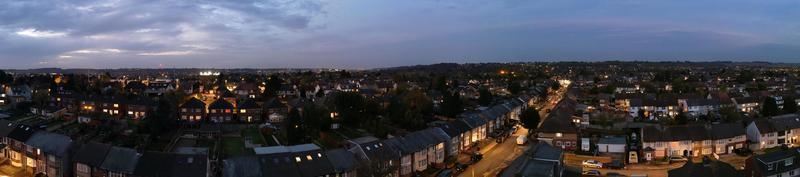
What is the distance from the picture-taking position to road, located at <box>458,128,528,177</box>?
22294mm

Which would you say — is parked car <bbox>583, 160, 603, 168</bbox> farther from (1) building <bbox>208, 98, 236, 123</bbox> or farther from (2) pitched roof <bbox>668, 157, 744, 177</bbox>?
(1) building <bbox>208, 98, 236, 123</bbox>

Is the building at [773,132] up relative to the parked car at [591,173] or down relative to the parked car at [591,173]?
up

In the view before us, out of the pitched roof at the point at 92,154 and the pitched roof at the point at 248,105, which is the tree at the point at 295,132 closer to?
the pitched roof at the point at 92,154

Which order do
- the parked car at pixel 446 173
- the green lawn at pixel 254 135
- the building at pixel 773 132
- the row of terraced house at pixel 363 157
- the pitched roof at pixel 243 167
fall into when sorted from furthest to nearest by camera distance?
the green lawn at pixel 254 135 → the building at pixel 773 132 → the parked car at pixel 446 173 → the row of terraced house at pixel 363 157 → the pitched roof at pixel 243 167

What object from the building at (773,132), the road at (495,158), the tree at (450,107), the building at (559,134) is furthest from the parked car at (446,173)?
the building at (773,132)

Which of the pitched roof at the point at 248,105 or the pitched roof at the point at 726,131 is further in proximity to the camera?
the pitched roof at the point at 248,105

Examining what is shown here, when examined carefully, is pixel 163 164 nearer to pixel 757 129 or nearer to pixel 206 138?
pixel 206 138

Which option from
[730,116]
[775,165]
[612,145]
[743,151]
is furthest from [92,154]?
[730,116]

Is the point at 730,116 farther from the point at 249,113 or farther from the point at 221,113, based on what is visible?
the point at 221,113

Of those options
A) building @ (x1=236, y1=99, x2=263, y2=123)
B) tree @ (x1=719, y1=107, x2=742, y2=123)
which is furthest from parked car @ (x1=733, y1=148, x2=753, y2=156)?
building @ (x1=236, y1=99, x2=263, y2=123)

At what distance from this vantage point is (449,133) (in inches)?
1015

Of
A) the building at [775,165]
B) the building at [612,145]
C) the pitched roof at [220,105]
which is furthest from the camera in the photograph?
the pitched roof at [220,105]

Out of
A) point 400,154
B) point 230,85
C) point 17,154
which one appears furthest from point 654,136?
point 230,85

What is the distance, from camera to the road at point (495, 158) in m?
22.3
